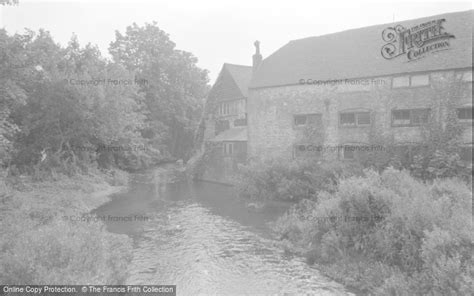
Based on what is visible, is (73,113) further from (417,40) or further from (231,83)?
(417,40)

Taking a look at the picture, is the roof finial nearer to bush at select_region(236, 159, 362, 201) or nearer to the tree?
bush at select_region(236, 159, 362, 201)

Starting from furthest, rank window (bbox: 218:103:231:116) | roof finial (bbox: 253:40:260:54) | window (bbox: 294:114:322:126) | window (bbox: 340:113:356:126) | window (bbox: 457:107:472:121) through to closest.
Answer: window (bbox: 218:103:231:116) → roof finial (bbox: 253:40:260:54) → window (bbox: 294:114:322:126) → window (bbox: 340:113:356:126) → window (bbox: 457:107:472:121)

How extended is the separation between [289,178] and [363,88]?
7233 millimetres

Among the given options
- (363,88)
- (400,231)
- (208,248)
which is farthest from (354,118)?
(208,248)

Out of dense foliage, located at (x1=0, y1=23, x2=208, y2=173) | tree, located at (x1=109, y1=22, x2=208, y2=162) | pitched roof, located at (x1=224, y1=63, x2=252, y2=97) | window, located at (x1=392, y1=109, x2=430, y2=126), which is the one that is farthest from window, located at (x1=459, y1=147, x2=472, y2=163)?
tree, located at (x1=109, y1=22, x2=208, y2=162)

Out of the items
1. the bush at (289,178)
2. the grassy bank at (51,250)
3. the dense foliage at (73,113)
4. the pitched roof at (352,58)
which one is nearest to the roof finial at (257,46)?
the pitched roof at (352,58)

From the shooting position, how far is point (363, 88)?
68.7 ft

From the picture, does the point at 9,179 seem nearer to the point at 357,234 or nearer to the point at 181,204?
the point at 181,204

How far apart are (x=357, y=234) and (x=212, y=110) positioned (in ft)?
74.4

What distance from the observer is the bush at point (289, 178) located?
18750 millimetres

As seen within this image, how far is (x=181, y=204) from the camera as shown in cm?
2047

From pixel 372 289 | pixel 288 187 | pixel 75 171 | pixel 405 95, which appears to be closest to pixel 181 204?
pixel 288 187

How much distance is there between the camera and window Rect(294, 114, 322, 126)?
22.5m

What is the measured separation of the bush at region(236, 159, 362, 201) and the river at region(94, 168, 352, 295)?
0.91 metres
